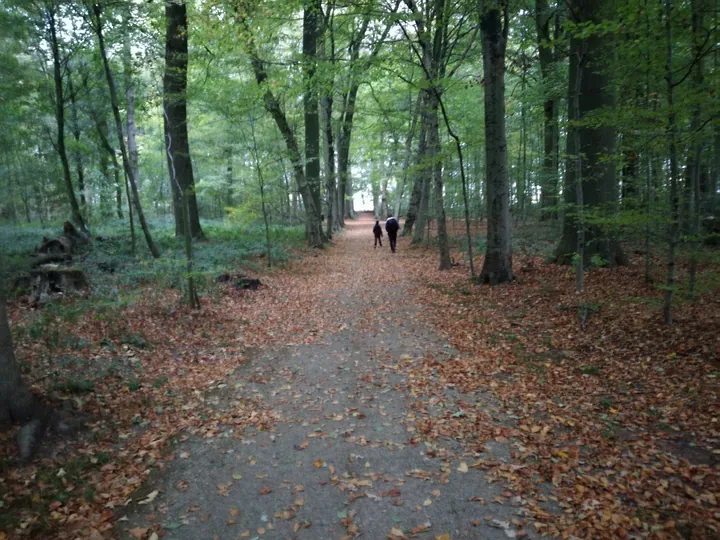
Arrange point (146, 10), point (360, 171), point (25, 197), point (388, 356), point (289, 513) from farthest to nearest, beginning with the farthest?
point (360, 171) → point (25, 197) → point (146, 10) → point (388, 356) → point (289, 513)

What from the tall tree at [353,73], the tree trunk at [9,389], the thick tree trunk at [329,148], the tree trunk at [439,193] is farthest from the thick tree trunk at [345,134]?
the tree trunk at [9,389]

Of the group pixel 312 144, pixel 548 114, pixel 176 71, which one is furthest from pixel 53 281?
pixel 548 114

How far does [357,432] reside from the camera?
4.80 metres

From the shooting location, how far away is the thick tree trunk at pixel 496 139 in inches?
381

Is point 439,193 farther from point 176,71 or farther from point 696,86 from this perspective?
point 176,71

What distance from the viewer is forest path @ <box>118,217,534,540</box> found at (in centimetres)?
342

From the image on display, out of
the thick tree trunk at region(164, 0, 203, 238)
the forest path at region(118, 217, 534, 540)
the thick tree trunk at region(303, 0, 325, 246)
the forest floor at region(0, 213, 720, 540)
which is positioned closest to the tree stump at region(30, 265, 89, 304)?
the forest floor at region(0, 213, 720, 540)

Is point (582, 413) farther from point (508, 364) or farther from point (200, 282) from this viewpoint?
point (200, 282)

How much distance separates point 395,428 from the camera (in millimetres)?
4809

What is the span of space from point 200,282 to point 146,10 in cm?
808

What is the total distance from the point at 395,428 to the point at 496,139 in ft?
25.0

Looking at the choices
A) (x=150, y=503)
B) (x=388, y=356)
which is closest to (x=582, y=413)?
(x=388, y=356)

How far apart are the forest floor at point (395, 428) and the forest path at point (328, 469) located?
2 cm

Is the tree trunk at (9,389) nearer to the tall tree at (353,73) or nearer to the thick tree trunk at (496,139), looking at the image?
the thick tree trunk at (496,139)
